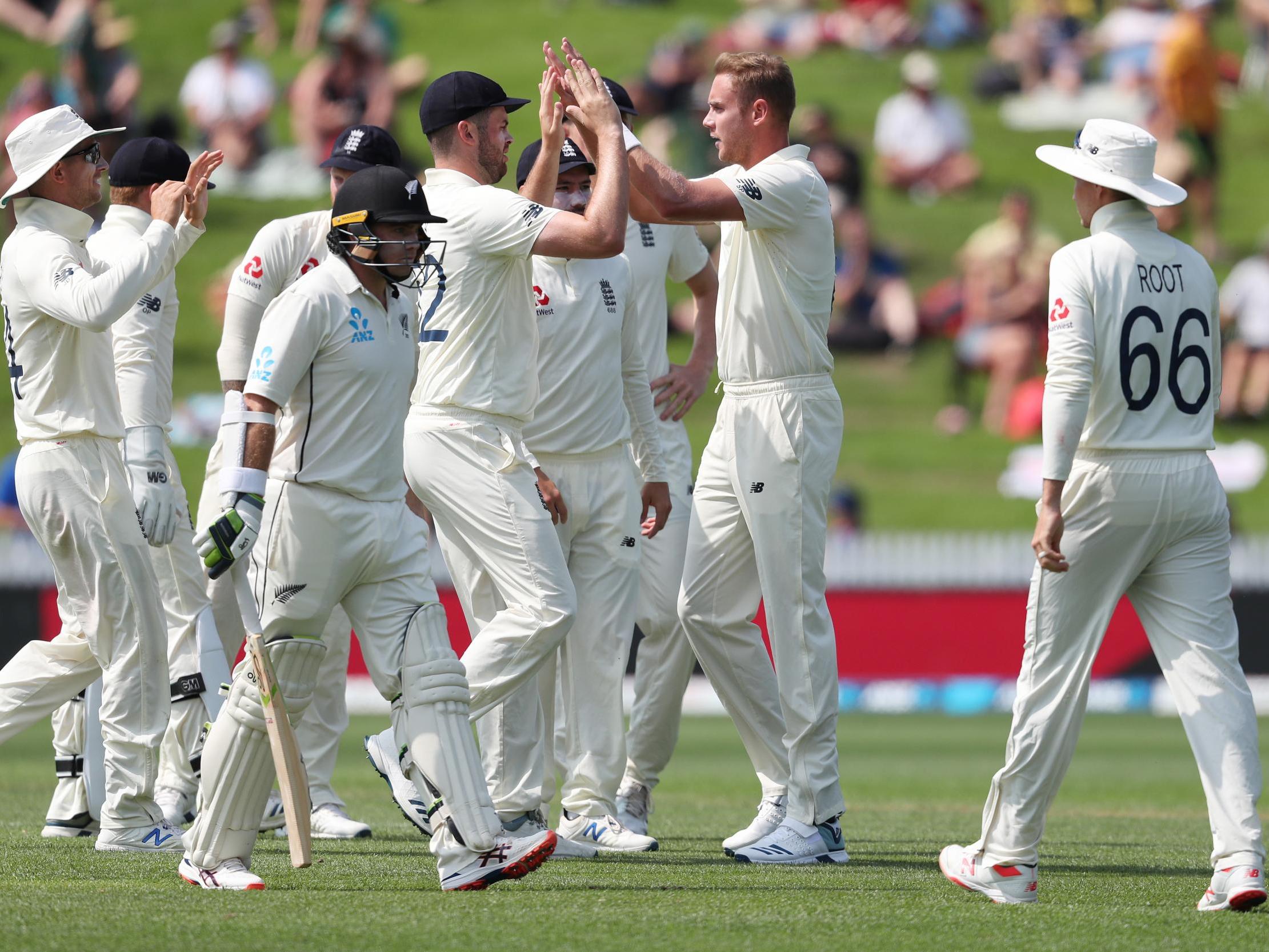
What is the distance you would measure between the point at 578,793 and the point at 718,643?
784 millimetres

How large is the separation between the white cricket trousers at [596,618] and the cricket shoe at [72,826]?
5.34 ft

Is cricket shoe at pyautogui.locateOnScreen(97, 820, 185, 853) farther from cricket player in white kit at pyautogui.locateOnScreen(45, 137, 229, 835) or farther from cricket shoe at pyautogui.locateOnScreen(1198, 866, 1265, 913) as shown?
cricket shoe at pyautogui.locateOnScreen(1198, 866, 1265, 913)

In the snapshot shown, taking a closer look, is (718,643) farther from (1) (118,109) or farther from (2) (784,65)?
(1) (118,109)

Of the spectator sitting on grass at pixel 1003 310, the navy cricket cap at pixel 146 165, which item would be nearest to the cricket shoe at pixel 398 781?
the navy cricket cap at pixel 146 165

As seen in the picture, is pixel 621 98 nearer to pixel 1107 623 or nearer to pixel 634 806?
pixel 634 806

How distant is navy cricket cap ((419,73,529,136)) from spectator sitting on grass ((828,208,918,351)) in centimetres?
1494

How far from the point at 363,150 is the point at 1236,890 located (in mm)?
4230

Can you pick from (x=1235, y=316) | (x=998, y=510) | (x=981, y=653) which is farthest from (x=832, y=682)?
(x=1235, y=316)

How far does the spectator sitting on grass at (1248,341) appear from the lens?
64.7ft

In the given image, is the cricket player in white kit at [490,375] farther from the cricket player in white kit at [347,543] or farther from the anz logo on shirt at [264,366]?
the anz logo on shirt at [264,366]

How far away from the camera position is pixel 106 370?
21.0ft

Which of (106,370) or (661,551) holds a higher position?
(106,370)

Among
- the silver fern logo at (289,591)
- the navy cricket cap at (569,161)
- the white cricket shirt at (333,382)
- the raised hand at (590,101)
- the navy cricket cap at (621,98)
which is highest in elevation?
the navy cricket cap at (621,98)

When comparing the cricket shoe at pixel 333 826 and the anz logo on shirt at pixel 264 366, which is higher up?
the anz logo on shirt at pixel 264 366
